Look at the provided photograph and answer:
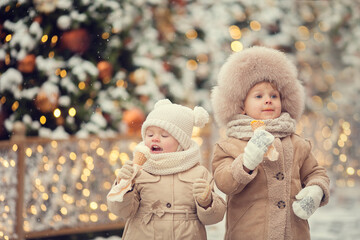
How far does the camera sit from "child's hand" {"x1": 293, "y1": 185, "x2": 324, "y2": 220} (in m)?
2.49

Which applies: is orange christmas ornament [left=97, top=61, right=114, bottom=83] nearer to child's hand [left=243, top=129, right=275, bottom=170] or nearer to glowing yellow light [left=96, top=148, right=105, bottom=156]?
glowing yellow light [left=96, top=148, right=105, bottom=156]

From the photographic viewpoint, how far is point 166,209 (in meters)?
2.42

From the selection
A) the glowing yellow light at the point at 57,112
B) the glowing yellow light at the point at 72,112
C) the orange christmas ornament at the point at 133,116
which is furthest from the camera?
the orange christmas ornament at the point at 133,116

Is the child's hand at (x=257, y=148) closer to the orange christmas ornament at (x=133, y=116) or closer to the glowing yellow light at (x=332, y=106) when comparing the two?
the orange christmas ornament at (x=133, y=116)

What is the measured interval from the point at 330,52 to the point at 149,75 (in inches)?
133

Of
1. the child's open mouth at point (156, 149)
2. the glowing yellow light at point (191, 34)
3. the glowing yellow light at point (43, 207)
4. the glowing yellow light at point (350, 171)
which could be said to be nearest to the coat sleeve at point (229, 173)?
the child's open mouth at point (156, 149)

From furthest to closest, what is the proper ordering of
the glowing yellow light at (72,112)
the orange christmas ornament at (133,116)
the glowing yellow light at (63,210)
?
the orange christmas ornament at (133,116)
the glowing yellow light at (72,112)
the glowing yellow light at (63,210)

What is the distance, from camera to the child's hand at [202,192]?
2.34 metres

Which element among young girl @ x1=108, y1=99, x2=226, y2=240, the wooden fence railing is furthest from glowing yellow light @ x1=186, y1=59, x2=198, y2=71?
young girl @ x1=108, y1=99, x2=226, y2=240

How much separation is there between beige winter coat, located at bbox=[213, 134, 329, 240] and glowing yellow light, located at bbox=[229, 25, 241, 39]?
3.98 meters

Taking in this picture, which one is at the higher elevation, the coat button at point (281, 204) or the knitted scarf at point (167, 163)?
the knitted scarf at point (167, 163)

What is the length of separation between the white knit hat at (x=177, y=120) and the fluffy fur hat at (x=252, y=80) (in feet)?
0.67

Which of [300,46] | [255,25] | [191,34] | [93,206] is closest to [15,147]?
[93,206]

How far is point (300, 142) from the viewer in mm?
2709
